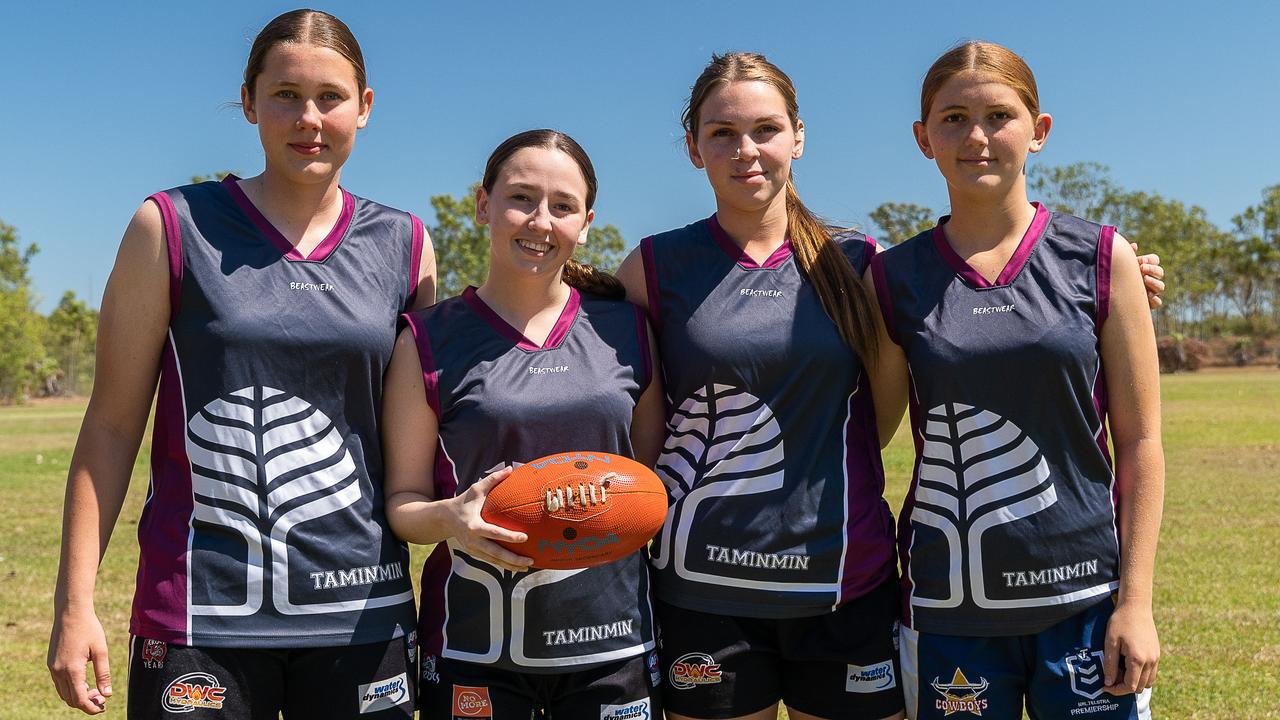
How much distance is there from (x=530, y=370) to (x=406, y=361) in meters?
0.34

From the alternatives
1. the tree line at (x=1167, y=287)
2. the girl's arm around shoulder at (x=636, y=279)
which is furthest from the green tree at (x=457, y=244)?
the girl's arm around shoulder at (x=636, y=279)

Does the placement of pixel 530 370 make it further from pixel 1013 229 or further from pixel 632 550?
pixel 1013 229

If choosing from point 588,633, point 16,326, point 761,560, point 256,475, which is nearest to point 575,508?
point 588,633

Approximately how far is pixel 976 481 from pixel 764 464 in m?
0.58

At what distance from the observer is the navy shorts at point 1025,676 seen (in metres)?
2.70

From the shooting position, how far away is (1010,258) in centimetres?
286

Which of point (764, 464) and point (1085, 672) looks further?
point (764, 464)

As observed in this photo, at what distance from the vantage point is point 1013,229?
9.55 ft

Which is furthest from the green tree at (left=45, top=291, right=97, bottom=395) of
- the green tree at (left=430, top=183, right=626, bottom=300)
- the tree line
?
the green tree at (left=430, top=183, right=626, bottom=300)

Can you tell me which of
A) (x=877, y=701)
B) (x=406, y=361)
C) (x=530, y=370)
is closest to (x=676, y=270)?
(x=530, y=370)

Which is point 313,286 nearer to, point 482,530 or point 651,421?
point 482,530

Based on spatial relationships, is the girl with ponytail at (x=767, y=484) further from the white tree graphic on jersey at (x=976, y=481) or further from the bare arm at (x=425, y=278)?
the bare arm at (x=425, y=278)

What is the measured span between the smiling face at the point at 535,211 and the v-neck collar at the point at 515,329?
3.8 inches

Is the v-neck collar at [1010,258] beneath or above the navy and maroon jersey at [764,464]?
above
